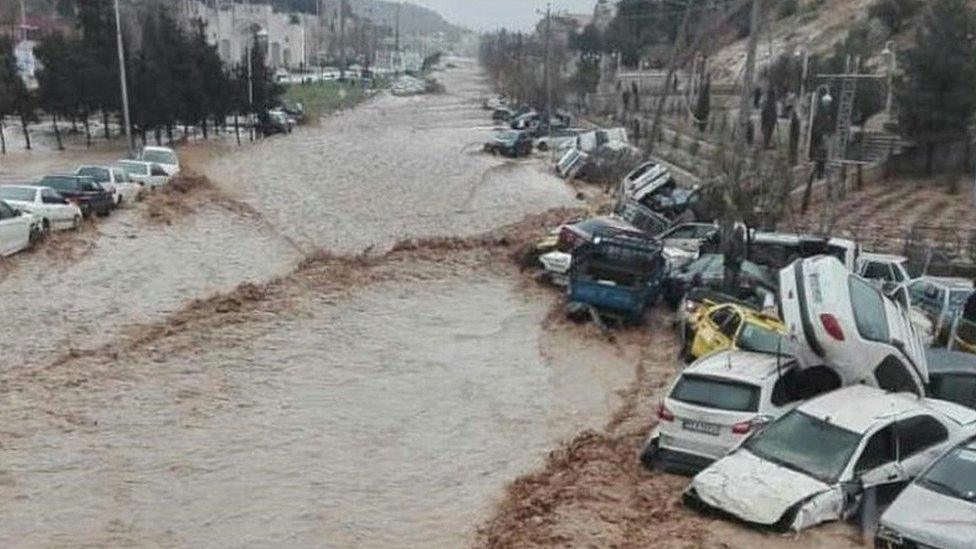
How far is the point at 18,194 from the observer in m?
25.0

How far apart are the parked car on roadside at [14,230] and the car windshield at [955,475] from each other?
20338mm

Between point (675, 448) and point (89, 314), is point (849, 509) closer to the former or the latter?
point (675, 448)

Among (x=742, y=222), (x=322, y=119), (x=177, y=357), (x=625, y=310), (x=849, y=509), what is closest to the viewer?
(x=849, y=509)

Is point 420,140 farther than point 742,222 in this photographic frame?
Yes

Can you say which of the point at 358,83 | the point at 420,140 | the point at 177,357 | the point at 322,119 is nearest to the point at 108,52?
the point at 420,140

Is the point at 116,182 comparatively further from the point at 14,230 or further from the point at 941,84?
the point at 941,84

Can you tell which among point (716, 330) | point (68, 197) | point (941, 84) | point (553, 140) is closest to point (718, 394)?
point (716, 330)

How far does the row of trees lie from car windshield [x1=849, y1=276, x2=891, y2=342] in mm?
43760

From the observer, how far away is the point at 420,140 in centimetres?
6412

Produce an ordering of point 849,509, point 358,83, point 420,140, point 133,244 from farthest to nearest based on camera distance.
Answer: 1. point 358,83
2. point 420,140
3. point 133,244
4. point 849,509

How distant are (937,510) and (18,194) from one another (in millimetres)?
23181

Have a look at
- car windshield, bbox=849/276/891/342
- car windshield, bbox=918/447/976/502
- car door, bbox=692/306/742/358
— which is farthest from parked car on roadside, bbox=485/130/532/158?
car windshield, bbox=918/447/976/502

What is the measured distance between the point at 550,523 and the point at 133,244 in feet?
62.2

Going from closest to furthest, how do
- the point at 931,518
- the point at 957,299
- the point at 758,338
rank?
the point at 931,518, the point at 758,338, the point at 957,299
